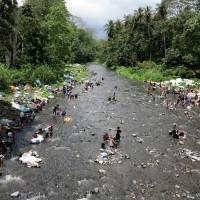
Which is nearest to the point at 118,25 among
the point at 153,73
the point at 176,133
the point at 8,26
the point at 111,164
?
the point at 153,73

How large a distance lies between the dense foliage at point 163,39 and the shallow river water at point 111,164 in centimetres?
2244

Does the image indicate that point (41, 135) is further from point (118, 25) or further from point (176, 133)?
point (118, 25)

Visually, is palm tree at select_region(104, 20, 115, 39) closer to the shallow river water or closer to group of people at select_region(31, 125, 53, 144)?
the shallow river water

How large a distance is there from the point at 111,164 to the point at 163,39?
A: 2201 inches

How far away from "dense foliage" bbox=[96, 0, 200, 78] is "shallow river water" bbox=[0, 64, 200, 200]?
22437mm

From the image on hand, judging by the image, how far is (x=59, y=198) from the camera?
1656 cm

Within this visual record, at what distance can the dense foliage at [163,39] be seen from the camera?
55062mm

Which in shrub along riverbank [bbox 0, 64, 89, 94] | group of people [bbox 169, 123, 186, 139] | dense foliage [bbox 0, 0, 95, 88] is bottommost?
group of people [bbox 169, 123, 186, 139]

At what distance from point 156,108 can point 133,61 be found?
43.8m

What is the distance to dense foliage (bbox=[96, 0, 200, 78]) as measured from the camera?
5506cm

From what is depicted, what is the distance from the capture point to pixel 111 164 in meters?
20.8

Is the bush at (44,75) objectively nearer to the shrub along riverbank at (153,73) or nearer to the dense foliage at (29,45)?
the dense foliage at (29,45)

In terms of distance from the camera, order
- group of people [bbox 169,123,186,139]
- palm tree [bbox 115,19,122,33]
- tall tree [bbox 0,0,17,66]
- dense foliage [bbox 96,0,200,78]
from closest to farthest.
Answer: group of people [bbox 169,123,186,139], tall tree [bbox 0,0,17,66], dense foliage [bbox 96,0,200,78], palm tree [bbox 115,19,122,33]

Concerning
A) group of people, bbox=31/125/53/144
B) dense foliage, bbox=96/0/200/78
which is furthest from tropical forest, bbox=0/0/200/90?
group of people, bbox=31/125/53/144
